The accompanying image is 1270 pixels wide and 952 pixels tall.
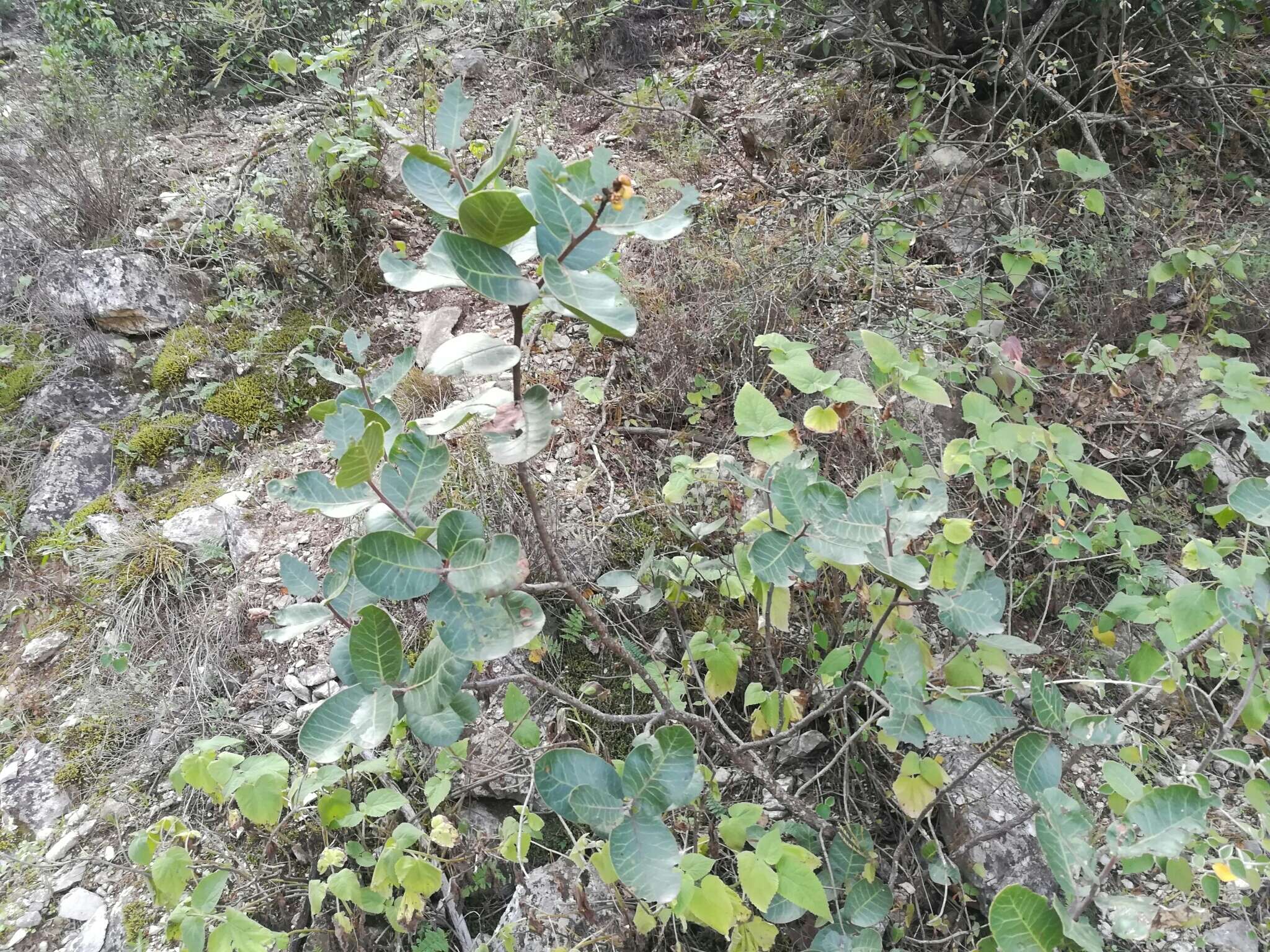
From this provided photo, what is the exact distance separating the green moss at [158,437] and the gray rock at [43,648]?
0.71m

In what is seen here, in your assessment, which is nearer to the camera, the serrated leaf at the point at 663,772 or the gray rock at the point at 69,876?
the serrated leaf at the point at 663,772

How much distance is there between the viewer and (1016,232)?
237cm

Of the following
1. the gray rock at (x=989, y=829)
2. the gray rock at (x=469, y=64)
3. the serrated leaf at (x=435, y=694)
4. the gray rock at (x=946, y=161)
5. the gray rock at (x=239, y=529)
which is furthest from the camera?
the gray rock at (x=469, y=64)

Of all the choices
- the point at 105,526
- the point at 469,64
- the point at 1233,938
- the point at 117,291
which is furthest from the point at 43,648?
the point at 469,64

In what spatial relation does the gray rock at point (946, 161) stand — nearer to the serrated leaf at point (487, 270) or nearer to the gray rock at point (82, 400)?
the serrated leaf at point (487, 270)

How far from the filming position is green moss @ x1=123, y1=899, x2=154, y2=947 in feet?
5.46

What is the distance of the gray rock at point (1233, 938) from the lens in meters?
1.45

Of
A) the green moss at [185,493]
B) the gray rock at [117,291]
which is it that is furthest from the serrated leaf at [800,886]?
the gray rock at [117,291]

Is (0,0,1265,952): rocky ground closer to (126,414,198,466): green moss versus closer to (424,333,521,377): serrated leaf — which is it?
(126,414,198,466): green moss

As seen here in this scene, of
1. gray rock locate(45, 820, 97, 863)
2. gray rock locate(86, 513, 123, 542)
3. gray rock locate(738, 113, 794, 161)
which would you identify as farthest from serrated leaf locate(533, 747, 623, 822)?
gray rock locate(738, 113, 794, 161)

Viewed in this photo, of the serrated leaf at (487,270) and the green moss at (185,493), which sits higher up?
the serrated leaf at (487,270)

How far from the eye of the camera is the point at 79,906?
173 centimetres

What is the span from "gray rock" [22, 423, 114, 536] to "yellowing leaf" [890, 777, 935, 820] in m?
2.93

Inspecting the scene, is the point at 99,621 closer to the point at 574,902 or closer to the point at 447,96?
the point at 574,902
